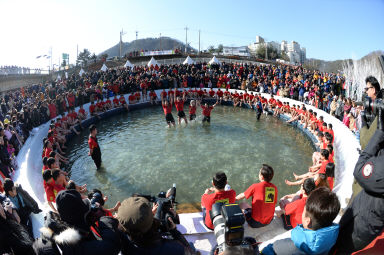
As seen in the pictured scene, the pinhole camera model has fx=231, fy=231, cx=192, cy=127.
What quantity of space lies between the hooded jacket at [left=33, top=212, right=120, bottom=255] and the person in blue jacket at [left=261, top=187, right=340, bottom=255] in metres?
1.55

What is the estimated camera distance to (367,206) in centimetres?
209

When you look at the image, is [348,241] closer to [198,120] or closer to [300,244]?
[300,244]

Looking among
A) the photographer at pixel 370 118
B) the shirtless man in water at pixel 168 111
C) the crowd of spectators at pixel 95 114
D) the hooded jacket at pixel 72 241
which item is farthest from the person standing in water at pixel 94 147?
the photographer at pixel 370 118

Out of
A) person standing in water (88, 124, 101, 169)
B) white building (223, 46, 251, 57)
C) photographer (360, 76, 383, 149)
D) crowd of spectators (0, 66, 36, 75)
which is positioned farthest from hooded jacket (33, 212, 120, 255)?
white building (223, 46, 251, 57)

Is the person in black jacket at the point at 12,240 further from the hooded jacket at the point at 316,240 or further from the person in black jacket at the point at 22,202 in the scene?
the hooded jacket at the point at 316,240

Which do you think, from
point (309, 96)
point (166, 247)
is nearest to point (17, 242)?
point (166, 247)

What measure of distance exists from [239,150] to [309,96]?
27.2 feet

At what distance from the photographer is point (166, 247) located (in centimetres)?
200

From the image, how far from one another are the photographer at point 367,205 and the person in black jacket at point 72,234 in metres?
2.19

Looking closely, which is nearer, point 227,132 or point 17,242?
point 17,242

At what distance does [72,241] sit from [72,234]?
6cm

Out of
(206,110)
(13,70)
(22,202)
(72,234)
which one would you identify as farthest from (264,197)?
(13,70)

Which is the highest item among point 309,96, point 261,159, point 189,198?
point 309,96

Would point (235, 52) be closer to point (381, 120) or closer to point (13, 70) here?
point (13, 70)
